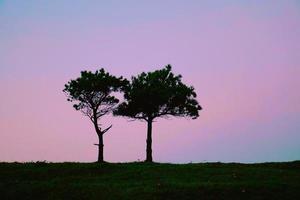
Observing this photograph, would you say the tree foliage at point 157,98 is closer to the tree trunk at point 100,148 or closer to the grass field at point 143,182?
the tree trunk at point 100,148

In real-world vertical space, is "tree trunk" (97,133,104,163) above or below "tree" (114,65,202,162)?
below

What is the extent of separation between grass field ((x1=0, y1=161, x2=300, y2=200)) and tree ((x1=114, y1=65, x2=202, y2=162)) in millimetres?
16778

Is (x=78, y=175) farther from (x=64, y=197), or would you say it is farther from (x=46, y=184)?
(x=64, y=197)

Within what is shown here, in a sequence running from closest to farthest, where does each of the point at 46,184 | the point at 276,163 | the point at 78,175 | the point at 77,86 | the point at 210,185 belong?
the point at 210,185 < the point at 46,184 < the point at 78,175 < the point at 276,163 < the point at 77,86

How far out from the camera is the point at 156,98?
50094 mm

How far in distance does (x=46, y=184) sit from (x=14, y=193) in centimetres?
218

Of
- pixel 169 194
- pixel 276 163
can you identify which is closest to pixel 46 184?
pixel 169 194

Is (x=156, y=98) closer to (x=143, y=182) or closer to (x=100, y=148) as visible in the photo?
(x=100, y=148)

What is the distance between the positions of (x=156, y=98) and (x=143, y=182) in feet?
77.9

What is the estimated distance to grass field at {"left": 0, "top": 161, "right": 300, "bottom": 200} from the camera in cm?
2344

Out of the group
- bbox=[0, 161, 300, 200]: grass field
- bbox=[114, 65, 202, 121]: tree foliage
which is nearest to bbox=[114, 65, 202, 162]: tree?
bbox=[114, 65, 202, 121]: tree foliage

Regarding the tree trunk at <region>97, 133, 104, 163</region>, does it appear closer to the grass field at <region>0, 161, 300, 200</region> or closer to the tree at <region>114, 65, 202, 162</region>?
the tree at <region>114, 65, 202, 162</region>

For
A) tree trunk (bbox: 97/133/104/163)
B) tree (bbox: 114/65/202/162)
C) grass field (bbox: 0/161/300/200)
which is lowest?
grass field (bbox: 0/161/300/200)

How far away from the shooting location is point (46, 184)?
26875 millimetres
